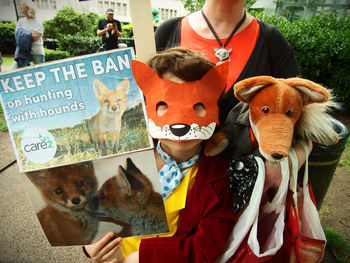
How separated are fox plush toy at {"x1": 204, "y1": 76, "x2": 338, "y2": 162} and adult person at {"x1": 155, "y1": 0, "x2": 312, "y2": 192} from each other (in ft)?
1.17

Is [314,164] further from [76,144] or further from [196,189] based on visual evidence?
[76,144]

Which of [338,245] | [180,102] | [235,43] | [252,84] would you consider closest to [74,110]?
[180,102]

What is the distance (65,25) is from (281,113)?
7030mm

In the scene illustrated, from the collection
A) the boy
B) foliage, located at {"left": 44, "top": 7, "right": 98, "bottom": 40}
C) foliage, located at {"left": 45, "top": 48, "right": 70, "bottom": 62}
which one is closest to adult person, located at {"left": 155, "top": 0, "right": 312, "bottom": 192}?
the boy

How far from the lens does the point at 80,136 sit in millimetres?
902

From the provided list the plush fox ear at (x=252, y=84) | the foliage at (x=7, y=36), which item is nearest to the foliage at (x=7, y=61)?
the foliage at (x=7, y=36)

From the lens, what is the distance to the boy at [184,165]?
908mm

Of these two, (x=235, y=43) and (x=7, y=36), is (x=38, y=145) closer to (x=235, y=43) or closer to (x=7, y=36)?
(x=235, y=43)

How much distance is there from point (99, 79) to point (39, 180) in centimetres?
45

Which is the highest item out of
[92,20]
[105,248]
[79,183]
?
[92,20]

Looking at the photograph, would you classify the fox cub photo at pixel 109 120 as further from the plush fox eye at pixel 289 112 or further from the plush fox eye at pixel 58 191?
the plush fox eye at pixel 289 112

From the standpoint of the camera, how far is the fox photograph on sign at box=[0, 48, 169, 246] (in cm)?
87

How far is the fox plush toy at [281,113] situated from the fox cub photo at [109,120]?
1.44 ft

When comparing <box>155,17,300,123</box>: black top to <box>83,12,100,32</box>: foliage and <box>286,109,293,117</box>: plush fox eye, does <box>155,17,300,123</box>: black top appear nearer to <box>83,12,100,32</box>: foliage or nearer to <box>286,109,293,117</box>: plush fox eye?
<box>286,109,293,117</box>: plush fox eye
